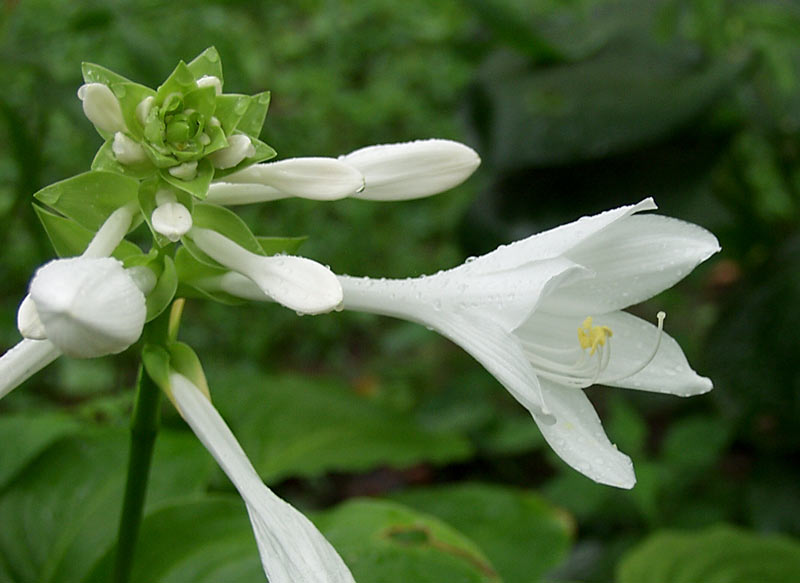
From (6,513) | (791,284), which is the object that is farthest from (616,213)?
(791,284)

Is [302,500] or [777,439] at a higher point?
[777,439]

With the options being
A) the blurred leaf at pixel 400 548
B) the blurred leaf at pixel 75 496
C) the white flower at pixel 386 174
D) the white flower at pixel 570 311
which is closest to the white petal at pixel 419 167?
the white flower at pixel 386 174

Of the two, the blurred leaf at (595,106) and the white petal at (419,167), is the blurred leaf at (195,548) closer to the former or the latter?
the white petal at (419,167)

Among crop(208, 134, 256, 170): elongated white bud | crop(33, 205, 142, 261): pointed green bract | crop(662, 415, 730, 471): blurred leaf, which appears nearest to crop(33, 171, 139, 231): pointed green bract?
crop(33, 205, 142, 261): pointed green bract

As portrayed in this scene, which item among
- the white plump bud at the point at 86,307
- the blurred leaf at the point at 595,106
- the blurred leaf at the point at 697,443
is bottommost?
the blurred leaf at the point at 697,443

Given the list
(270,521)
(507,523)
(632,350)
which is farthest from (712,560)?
(270,521)

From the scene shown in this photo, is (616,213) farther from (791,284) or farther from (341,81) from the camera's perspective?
(341,81)
